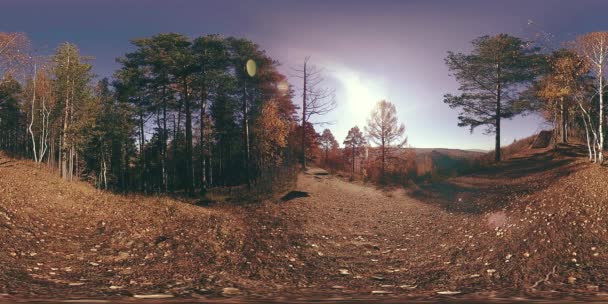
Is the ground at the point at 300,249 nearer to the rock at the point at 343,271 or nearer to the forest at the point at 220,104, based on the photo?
the rock at the point at 343,271

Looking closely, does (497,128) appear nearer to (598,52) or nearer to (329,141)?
(598,52)

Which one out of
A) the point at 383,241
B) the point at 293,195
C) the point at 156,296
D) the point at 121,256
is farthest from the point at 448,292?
the point at 293,195

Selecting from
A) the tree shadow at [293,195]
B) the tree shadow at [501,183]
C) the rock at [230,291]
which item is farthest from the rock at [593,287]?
the tree shadow at [293,195]

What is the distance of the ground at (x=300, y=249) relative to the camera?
624 cm

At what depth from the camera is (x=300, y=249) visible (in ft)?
33.6

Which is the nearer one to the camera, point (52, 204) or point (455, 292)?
point (455, 292)

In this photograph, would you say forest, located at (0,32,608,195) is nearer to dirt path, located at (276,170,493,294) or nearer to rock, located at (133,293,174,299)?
dirt path, located at (276,170,493,294)

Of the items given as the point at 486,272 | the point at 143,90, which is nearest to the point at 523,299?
the point at 486,272

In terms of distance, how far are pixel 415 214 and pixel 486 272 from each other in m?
9.64

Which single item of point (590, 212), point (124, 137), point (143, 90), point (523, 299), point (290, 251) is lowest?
point (290, 251)

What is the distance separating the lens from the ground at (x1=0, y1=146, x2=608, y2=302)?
246 inches

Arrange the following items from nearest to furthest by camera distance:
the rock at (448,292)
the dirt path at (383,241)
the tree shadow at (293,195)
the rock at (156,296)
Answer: the rock at (156,296) → the rock at (448,292) → the dirt path at (383,241) → the tree shadow at (293,195)

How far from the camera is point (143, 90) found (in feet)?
118

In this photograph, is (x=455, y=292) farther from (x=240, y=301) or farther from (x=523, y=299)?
(x=240, y=301)
